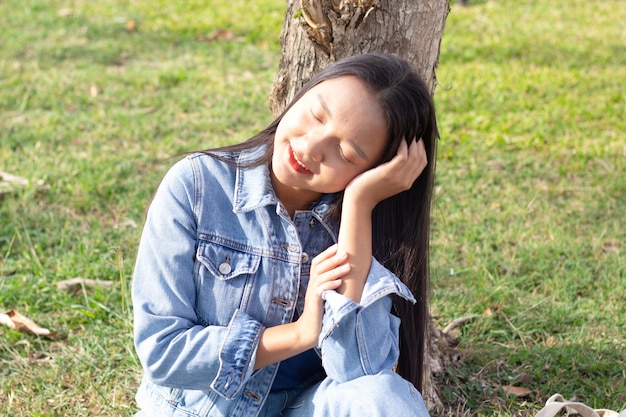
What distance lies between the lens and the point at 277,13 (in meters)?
7.48

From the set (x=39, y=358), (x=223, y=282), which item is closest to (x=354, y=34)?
(x=223, y=282)

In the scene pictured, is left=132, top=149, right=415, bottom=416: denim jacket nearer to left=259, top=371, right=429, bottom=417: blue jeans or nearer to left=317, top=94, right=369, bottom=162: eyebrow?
left=259, top=371, right=429, bottom=417: blue jeans

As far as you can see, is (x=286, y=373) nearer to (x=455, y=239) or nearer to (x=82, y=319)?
(x=82, y=319)

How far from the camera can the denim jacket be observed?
79.8 inches

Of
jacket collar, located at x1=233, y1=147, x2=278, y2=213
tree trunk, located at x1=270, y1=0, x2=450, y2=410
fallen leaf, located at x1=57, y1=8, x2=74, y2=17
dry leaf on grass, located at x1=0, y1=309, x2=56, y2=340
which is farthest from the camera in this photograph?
fallen leaf, located at x1=57, y1=8, x2=74, y2=17

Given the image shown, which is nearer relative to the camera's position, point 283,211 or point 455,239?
point 283,211

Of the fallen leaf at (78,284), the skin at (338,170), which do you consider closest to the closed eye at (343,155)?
the skin at (338,170)

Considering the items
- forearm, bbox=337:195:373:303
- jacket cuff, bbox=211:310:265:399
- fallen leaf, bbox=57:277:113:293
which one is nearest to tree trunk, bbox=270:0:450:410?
forearm, bbox=337:195:373:303

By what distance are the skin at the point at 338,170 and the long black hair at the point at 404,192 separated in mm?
33

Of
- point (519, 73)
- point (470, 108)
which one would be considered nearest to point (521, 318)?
point (470, 108)

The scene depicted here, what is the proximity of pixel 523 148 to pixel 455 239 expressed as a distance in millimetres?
1293

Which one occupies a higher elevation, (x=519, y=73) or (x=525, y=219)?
(x=519, y=73)

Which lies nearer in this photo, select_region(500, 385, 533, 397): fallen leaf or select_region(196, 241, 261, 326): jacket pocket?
select_region(196, 241, 261, 326): jacket pocket

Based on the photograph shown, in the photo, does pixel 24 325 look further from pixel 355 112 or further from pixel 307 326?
pixel 355 112
